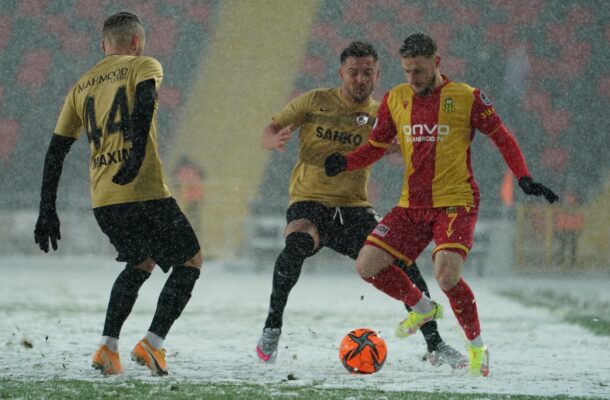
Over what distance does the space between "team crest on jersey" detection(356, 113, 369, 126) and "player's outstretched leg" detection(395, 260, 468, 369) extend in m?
0.69

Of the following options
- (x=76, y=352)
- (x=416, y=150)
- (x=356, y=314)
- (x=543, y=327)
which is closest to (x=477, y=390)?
(x=416, y=150)

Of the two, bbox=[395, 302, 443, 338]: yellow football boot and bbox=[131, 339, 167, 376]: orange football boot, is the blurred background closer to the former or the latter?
bbox=[395, 302, 443, 338]: yellow football boot

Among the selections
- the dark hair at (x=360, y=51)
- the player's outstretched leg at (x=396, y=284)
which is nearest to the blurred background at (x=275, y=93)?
the dark hair at (x=360, y=51)

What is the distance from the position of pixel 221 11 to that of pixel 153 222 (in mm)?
14003

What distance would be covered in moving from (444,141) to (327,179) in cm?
75

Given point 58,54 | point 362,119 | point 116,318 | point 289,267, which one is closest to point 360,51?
point 362,119

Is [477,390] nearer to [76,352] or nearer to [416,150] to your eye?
[416,150]

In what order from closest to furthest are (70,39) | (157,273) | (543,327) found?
(543,327) < (157,273) < (70,39)

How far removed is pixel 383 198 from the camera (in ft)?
46.3

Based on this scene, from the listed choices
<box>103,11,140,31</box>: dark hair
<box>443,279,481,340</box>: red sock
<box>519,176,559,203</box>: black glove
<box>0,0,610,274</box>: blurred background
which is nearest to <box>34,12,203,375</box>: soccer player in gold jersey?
<box>103,11,140,31</box>: dark hair

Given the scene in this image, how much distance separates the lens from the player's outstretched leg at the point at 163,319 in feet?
11.3

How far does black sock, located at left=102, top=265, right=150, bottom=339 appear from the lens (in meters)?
3.51

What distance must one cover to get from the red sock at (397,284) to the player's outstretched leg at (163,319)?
76 centimetres

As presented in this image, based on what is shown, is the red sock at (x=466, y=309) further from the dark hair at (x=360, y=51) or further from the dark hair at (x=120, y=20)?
the dark hair at (x=120, y=20)
